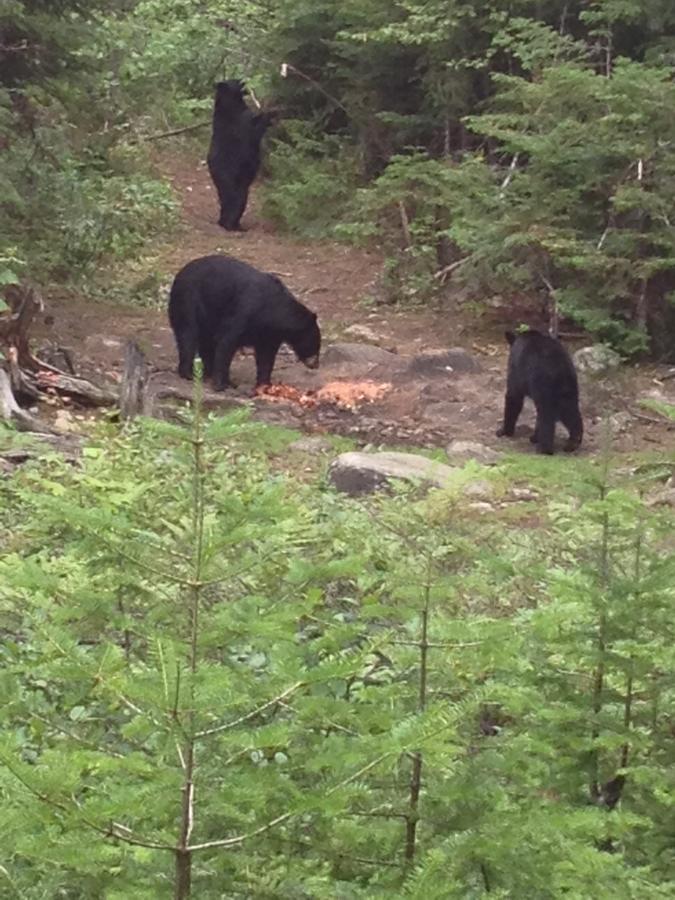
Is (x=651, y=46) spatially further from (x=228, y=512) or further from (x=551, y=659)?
(x=228, y=512)

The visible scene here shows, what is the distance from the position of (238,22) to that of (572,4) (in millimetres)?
7861

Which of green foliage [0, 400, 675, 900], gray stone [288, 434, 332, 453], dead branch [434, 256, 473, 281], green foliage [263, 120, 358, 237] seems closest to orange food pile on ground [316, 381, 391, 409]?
gray stone [288, 434, 332, 453]

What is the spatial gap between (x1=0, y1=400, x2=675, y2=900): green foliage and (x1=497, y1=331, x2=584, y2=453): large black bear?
6678 mm

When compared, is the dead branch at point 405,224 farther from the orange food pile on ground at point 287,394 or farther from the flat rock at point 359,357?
the orange food pile on ground at point 287,394

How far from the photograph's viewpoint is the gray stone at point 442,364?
40.5ft

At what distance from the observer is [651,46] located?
13.9m

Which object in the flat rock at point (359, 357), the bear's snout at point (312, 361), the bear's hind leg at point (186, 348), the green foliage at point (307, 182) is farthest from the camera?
the green foliage at point (307, 182)

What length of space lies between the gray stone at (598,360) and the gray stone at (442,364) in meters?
1.06

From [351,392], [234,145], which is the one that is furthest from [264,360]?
[234,145]

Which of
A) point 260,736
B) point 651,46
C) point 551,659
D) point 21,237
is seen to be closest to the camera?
point 260,736

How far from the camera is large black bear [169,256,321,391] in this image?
11672mm

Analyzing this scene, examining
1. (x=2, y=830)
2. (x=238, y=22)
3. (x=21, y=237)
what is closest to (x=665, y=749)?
(x=2, y=830)

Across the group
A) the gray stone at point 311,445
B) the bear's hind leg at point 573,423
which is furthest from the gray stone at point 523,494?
the gray stone at point 311,445

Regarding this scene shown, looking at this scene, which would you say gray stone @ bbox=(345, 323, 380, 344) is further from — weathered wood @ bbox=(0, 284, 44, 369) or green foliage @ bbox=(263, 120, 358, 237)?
weathered wood @ bbox=(0, 284, 44, 369)
